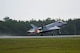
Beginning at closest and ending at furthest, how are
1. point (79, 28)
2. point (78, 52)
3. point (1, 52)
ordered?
point (78, 52) < point (1, 52) < point (79, 28)

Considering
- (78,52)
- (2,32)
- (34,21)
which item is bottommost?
(78,52)

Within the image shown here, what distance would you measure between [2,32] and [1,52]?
5466 cm

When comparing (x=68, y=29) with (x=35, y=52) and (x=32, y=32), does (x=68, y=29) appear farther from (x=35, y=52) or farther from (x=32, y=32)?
(x=35, y=52)

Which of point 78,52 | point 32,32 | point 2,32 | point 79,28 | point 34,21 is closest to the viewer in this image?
point 78,52

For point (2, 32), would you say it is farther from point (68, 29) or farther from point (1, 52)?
point (1, 52)

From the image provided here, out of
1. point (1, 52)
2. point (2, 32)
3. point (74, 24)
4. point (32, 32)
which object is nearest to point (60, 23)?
point (32, 32)

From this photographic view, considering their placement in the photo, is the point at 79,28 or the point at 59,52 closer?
the point at 59,52

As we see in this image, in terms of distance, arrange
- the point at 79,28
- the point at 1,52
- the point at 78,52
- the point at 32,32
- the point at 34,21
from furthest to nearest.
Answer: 1. the point at 34,21
2. the point at 79,28
3. the point at 32,32
4. the point at 1,52
5. the point at 78,52

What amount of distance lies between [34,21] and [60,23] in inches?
1786

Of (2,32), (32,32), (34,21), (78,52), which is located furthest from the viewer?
(34,21)

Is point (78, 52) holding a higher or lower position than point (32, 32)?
lower

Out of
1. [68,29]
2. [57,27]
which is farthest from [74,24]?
[57,27]

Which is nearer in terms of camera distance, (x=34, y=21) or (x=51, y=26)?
(x=51, y=26)

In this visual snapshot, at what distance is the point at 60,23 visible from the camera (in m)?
90.3
